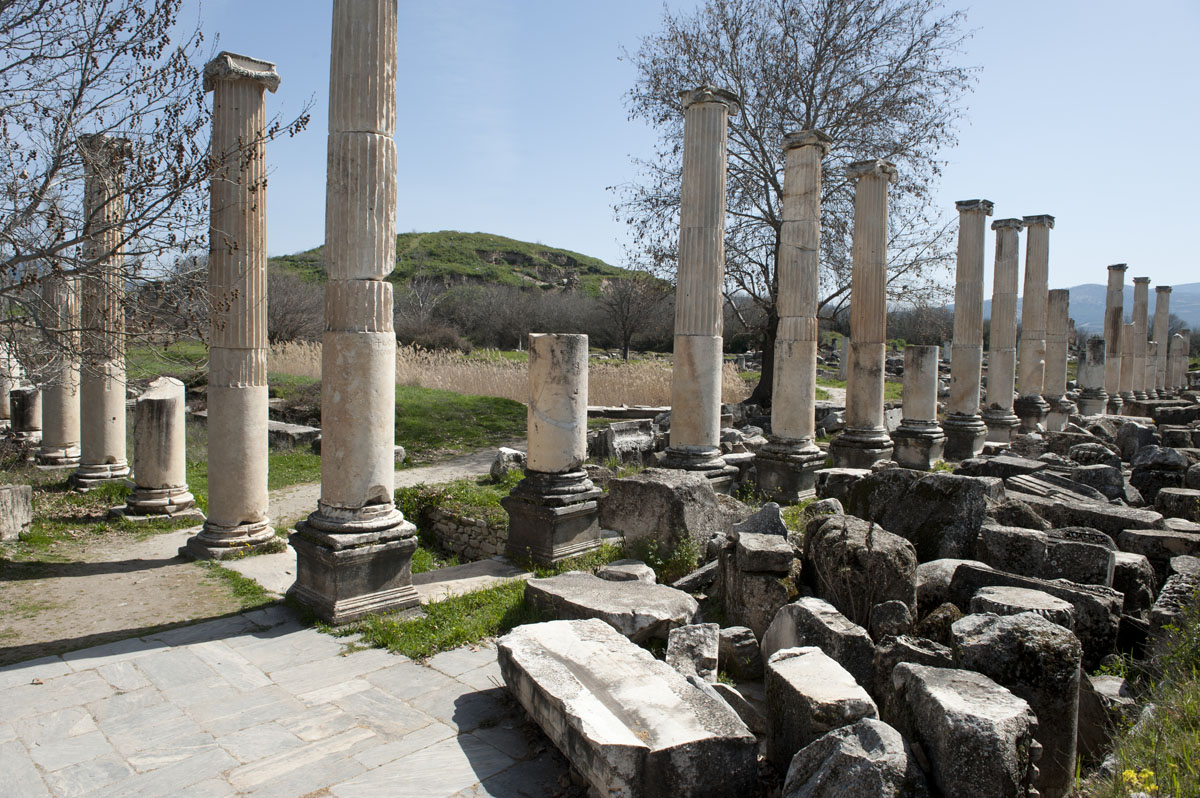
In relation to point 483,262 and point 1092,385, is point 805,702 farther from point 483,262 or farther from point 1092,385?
point 483,262

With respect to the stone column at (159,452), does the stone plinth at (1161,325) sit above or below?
above

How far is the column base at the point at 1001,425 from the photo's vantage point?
16344 mm

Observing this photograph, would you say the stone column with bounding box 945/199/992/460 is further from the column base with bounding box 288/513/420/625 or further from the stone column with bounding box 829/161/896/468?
the column base with bounding box 288/513/420/625

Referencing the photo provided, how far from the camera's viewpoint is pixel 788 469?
10.5 m

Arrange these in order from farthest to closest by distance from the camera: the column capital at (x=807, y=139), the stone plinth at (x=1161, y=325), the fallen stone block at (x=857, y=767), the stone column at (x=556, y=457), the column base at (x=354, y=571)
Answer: the stone plinth at (x=1161, y=325) < the column capital at (x=807, y=139) < the stone column at (x=556, y=457) < the column base at (x=354, y=571) < the fallen stone block at (x=857, y=767)

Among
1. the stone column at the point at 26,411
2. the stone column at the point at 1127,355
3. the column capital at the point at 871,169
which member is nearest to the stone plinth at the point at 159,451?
the stone column at the point at 26,411

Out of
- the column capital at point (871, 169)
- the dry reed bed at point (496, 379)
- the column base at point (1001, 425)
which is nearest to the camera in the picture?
the column capital at point (871, 169)

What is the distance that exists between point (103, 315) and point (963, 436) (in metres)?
13.8

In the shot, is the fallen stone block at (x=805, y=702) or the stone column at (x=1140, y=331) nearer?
the fallen stone block at (x=805, y=702)

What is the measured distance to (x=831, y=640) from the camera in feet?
15.0

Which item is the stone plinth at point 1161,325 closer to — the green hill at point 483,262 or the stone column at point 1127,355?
the stone column at point 1127,355

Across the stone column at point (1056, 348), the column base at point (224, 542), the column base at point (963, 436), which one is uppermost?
the stone column at point (1056, 348)

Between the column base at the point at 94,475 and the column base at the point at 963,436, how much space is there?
45.2 ft

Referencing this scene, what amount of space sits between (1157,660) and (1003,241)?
14.9 meters
